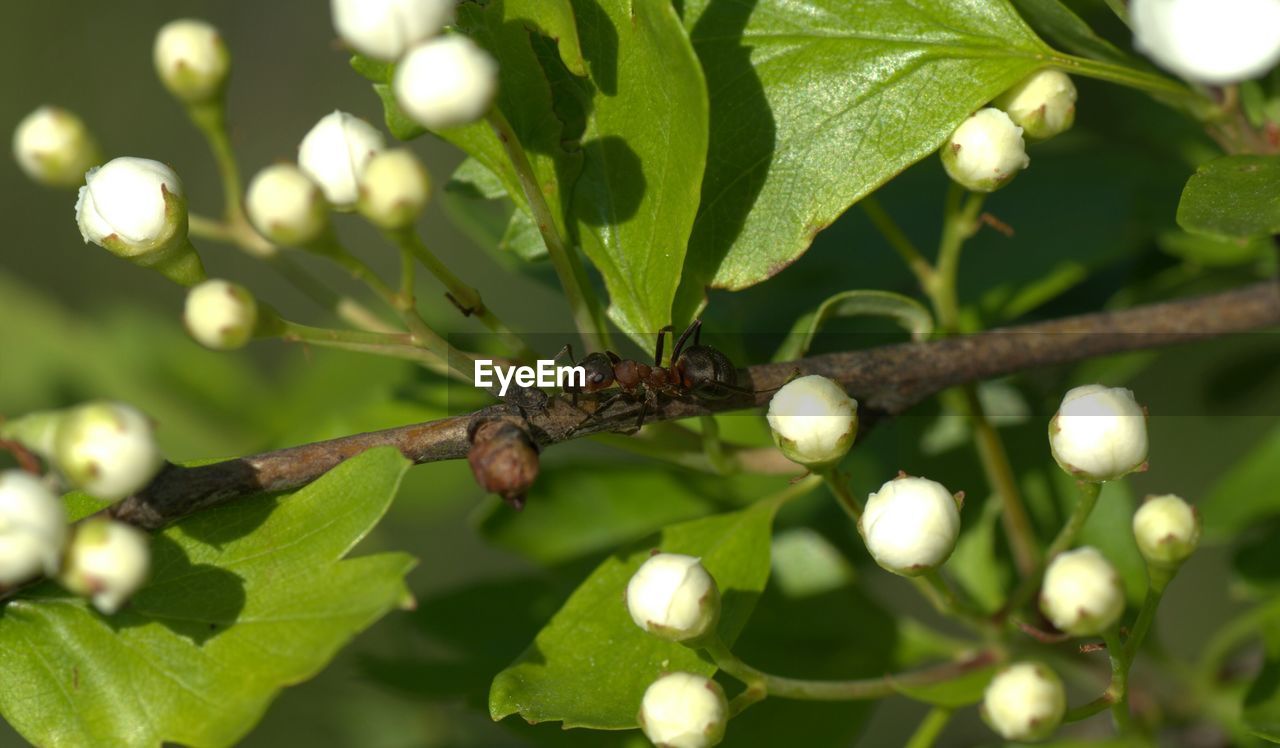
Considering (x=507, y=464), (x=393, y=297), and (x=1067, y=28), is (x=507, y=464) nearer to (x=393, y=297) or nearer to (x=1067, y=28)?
(x=393, y=297)

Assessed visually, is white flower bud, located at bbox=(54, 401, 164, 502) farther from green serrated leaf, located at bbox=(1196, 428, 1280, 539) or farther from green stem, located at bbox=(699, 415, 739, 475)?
green serrated leaf, located at bbox=(1196, 428, 1280, 539)

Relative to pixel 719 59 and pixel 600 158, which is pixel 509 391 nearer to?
pixel 600 158

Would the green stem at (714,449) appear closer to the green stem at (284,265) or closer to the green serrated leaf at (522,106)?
the green serrated leaf at (522,106)

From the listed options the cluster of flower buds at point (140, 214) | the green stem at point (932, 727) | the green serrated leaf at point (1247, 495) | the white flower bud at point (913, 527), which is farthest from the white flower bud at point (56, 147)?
the green serrated leaf at point (1247, 495)

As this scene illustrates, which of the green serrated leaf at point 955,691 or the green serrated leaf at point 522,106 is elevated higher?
the green serrated leaf at point 522,106

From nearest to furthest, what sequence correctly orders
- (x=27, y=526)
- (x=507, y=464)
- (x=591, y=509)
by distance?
1. (x=27, y=526)
2. (x=507, y=464)
3. (x=591, y=509)

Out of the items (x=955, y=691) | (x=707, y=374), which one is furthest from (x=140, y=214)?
(x=955, y=691)
